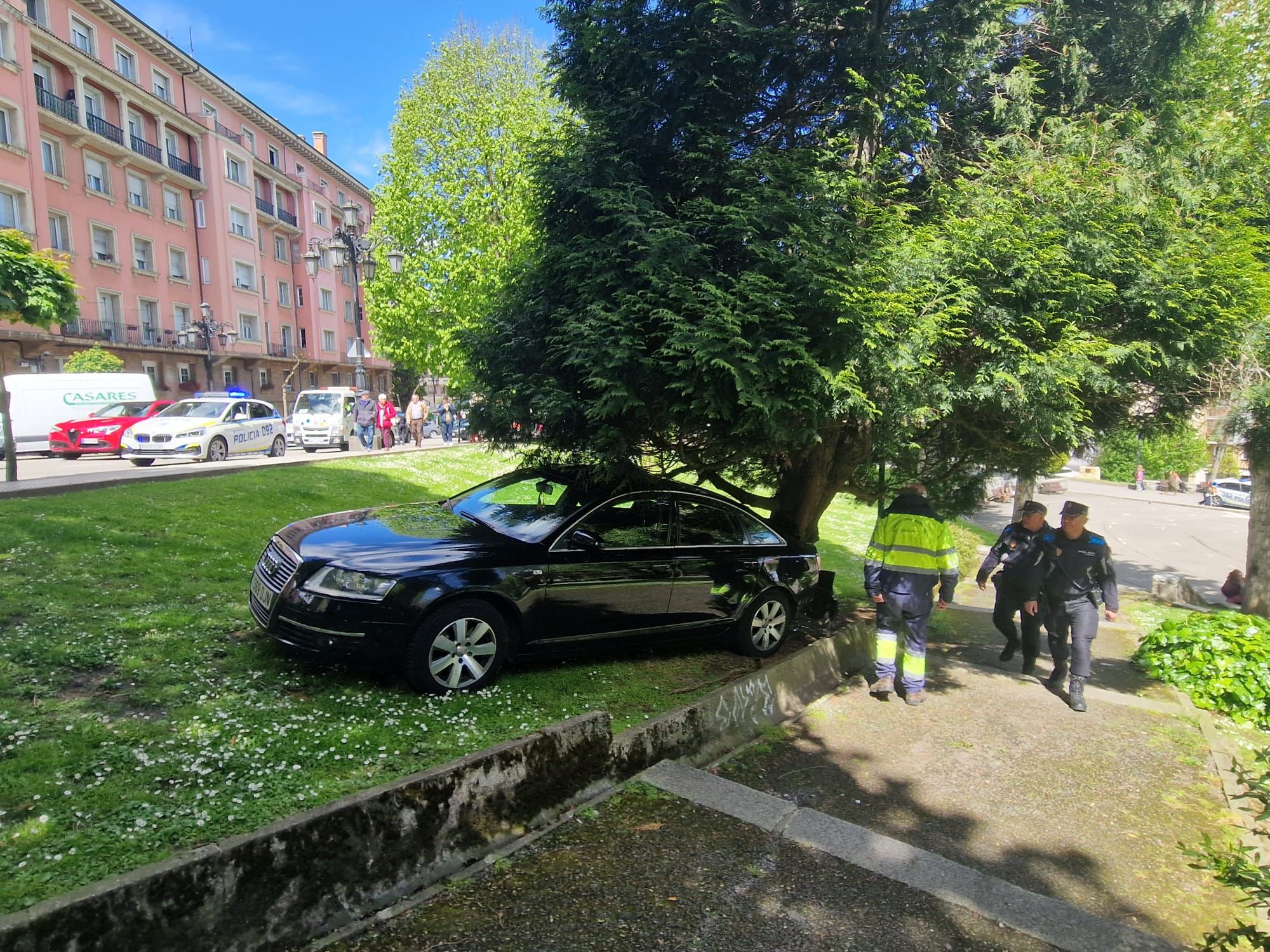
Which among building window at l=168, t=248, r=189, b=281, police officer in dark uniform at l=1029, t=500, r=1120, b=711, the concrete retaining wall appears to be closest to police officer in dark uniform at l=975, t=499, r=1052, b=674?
police officer in dark uniform at l=1029, t=500, r=1120, b=711

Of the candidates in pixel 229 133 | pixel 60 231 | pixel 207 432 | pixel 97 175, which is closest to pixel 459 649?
pixel 207 432

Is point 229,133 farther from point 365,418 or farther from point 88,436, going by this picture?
point 88,436

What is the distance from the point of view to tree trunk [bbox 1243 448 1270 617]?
12.0 metres

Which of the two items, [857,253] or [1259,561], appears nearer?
[857,253]

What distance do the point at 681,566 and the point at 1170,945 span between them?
11.7 feet

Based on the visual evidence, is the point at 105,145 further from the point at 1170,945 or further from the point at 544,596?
the point at 1170,945

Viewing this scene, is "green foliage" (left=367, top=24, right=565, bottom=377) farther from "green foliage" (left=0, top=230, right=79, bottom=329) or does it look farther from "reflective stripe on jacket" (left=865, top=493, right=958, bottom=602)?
"reflective stripe on jacket" (left=865, top=493, right=958, bottom=602)

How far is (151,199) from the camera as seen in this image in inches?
1328

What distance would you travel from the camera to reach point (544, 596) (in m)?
5.00

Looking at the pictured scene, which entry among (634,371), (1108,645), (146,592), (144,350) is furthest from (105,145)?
(1108,645)

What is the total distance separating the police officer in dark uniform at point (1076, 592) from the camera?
6477 millimetres

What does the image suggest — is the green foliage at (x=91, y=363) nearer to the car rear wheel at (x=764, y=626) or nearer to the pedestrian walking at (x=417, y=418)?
the pedestrian walking at (x=417, y=418)

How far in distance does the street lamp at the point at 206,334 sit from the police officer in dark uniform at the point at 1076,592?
1386 inches

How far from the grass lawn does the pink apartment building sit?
27428 millimetres
